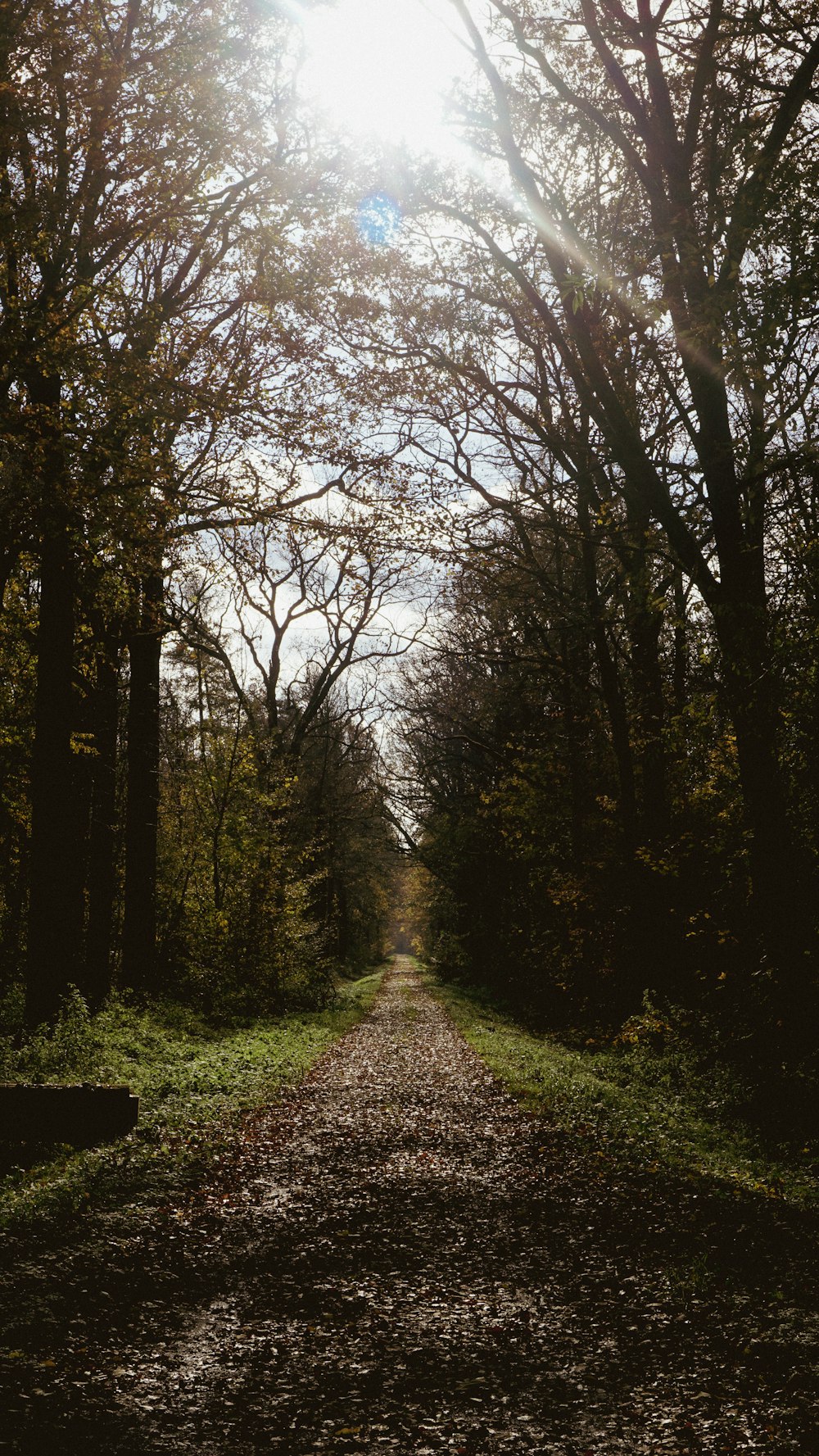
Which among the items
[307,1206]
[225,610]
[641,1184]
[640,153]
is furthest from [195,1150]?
[225,610]

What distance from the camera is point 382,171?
42.8 ft

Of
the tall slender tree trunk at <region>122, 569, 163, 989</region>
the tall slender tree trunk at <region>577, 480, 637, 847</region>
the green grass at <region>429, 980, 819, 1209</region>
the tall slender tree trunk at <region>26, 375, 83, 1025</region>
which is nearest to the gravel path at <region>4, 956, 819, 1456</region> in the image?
the green grass at <region>429, 980, 819, 1209</region>

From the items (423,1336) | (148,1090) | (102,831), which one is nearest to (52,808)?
(148,1090)

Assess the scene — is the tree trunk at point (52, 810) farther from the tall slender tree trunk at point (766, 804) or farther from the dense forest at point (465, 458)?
the tall slender tree trunk at point (766, 804)

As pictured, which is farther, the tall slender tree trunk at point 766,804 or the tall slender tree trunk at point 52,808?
the tall slender tree trunk at point 52,808

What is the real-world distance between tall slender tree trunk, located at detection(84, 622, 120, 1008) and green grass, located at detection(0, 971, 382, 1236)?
958mm

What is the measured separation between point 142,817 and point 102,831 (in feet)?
3.08

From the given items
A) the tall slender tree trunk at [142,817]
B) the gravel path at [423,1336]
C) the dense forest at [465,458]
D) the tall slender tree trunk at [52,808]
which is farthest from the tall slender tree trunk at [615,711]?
the tall slender tree trunk at [52,808]

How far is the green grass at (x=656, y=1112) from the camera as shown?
7.92 metres

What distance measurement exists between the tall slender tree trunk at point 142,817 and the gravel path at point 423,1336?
9322 millimetres

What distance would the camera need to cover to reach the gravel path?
407 centimetres

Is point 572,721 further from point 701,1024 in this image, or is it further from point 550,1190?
point 550,1190

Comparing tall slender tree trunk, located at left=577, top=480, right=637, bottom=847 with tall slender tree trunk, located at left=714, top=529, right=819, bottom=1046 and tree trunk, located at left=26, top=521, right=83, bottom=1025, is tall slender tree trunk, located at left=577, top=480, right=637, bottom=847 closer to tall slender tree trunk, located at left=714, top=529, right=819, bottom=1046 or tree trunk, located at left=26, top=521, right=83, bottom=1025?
tall slender tree trunk, located at left=714, top=529, right=819, bottom=1046

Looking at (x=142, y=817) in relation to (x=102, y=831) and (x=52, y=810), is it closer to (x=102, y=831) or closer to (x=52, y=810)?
(x=102, y=831)
